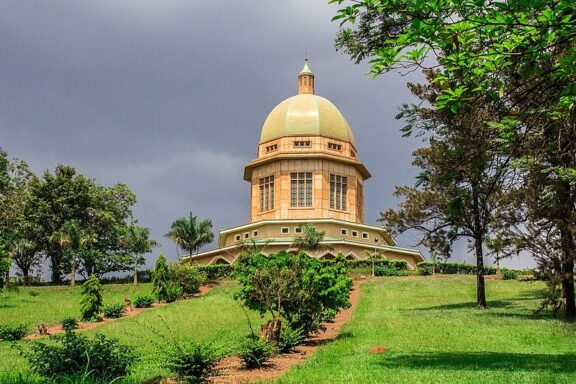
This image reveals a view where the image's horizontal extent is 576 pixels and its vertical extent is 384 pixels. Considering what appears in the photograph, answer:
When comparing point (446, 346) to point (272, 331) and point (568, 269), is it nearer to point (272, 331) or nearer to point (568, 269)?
point (272, 331)

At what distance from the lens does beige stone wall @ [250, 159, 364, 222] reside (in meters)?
61.2

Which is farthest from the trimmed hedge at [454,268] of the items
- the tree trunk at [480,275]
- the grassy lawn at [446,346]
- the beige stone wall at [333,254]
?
the tree trunk at [480,275]

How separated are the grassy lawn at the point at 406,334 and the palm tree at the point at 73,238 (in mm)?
10123

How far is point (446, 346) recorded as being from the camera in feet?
57.6

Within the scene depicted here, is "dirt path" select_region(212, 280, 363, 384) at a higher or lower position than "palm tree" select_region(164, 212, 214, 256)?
lower

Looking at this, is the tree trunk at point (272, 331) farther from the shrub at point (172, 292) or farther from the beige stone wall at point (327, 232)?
the beige stone wall at point (327, 232)

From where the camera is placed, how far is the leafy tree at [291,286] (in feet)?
64.5

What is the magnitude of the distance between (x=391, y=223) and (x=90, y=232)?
3252cm

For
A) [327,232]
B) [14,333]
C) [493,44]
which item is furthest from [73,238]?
[493,44]

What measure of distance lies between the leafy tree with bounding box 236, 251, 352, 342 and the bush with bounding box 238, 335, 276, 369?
429 centimetres

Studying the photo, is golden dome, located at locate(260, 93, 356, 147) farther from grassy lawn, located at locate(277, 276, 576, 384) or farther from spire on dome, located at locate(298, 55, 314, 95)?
grassy lawn, located at locate(277, 276, 576, 384)

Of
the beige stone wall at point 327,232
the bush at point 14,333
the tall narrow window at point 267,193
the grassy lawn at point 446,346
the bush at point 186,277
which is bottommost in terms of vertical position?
the bush at point 14,333

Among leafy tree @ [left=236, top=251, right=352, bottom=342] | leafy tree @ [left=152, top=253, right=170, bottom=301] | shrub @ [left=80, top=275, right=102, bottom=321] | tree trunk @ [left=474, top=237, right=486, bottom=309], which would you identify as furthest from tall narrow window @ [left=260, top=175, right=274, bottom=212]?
leafy tree @ [left=236, top=251, right=352, bottom=342]

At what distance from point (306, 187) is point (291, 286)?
139 feet
